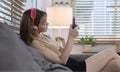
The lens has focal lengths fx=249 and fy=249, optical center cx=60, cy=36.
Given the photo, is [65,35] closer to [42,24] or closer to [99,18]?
[99,18]

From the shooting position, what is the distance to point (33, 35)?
6.63 ft

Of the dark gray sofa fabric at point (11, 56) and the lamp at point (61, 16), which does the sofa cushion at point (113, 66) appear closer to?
the dark gray sofa fabric at point (11, 56)

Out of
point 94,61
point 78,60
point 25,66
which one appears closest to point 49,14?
point 78,60

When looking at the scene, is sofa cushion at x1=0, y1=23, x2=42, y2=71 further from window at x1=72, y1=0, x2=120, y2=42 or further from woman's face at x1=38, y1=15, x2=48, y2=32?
window at x1=72, y1=0, x2=120, y2=42

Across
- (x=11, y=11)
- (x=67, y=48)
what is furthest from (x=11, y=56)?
(x=11, y=11)

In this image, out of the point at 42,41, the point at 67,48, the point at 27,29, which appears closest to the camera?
the point at 27,29

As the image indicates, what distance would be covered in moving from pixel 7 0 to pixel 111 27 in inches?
84.1

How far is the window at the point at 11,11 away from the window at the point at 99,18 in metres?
1.45

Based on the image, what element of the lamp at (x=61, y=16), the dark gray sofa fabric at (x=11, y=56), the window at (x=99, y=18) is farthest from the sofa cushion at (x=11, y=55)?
the window at (x=99, y=18)

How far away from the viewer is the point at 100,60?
2.26 metres

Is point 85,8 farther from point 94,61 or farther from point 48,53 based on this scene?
point 48,53

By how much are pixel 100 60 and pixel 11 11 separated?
100 cm

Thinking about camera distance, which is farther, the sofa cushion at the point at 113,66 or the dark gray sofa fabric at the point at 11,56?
the sofa cushion at the point at 113,66

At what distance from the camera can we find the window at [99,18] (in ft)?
13.1
